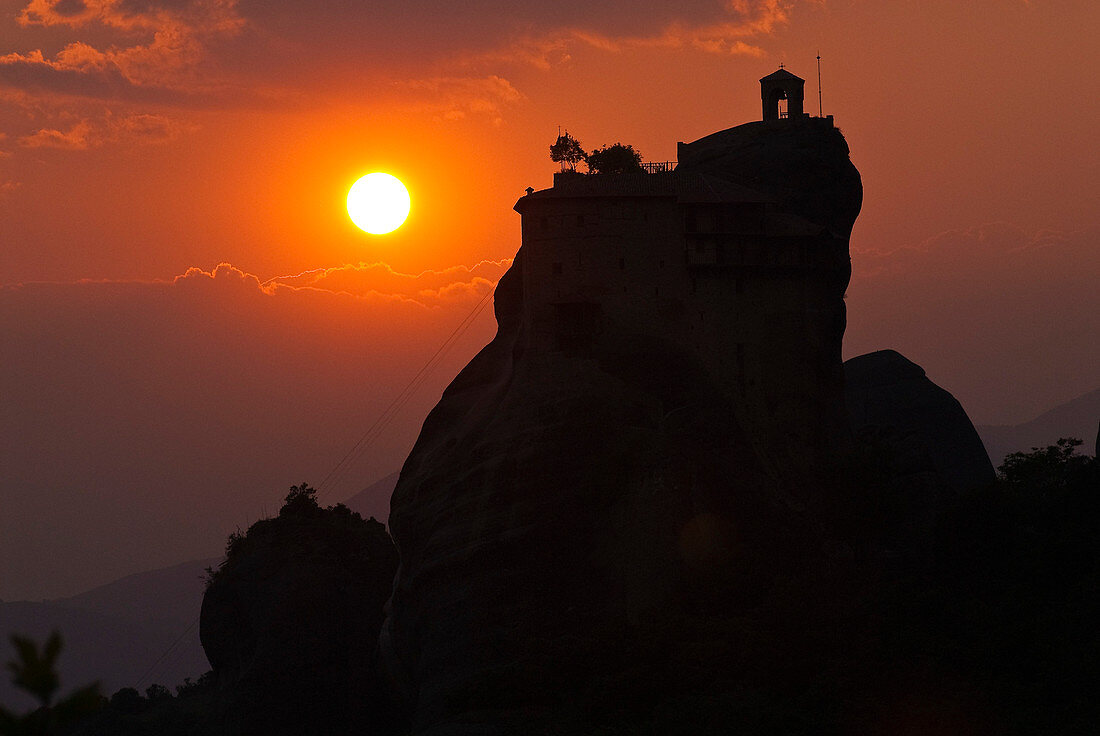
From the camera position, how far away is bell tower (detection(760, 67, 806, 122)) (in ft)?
339

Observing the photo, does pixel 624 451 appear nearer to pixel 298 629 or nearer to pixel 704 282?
pixel 704 282

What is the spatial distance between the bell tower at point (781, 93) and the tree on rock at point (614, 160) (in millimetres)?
11847

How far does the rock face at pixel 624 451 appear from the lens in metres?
81.2

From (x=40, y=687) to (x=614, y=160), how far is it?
88287 mm

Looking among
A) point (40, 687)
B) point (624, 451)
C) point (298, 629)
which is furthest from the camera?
point (298, 629)

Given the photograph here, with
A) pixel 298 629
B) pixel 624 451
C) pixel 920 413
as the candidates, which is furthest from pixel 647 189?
pixel 920 413

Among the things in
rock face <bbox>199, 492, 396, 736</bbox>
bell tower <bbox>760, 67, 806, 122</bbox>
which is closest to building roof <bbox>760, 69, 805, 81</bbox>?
bell tower <bbox>760, 67, 806, 122</bbox>

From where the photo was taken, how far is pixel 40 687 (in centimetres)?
1353

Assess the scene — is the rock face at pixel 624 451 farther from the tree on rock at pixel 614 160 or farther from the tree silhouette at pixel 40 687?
the tree silhouette at pixel 40 687

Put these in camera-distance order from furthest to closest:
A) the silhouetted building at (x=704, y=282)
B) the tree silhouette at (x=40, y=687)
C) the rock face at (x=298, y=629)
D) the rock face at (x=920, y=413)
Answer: the rock face at (x=920, y=413)
the rock face at (x=298, y=629)
the silhouetted building at (x=704, y=282)
the tree silhouette at (x=40, y=687)

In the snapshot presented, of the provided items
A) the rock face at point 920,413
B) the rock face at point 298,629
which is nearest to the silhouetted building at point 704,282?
the rock face at point 298,629

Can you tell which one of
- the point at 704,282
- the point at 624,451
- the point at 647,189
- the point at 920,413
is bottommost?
the point at 624,451

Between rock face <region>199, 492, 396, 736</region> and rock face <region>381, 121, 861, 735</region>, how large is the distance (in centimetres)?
1665

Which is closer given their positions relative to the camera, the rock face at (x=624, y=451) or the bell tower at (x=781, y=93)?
the rock face at (x=624, y=451)
